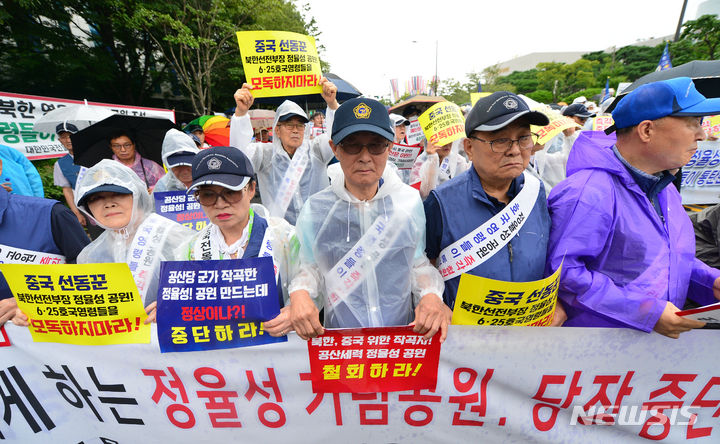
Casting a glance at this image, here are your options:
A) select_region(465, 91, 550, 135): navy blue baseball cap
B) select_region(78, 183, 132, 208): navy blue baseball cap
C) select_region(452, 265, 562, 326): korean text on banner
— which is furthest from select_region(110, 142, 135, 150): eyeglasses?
select_region(452, 265, 562, 326): korean text on banner

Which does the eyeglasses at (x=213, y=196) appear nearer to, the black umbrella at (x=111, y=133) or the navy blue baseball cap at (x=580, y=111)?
the black umbrella at (x=111, y=133)

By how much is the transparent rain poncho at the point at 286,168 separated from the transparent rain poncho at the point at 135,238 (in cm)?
143

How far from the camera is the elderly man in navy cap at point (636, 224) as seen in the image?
1.58m

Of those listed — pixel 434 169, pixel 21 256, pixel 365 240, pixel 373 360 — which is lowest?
pixel 373 360

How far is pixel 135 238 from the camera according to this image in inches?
85.2

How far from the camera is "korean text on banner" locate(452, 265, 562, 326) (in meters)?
1.49

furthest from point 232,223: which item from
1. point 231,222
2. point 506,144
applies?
point 506,144

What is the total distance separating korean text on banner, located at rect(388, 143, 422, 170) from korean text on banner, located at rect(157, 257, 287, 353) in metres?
4.04

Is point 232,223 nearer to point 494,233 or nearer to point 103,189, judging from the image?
point 103,189

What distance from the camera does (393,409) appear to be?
185cm

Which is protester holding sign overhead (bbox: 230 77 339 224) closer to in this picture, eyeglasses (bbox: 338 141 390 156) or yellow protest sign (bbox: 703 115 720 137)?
eyeglasses (bbox: 338 141 390 156)

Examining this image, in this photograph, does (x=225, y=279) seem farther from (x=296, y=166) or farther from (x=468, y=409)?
(x=296, y=166)

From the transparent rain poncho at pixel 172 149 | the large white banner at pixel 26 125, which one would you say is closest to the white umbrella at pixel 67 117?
the large white banner at pixel 26 125

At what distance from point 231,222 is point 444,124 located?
2714mm
